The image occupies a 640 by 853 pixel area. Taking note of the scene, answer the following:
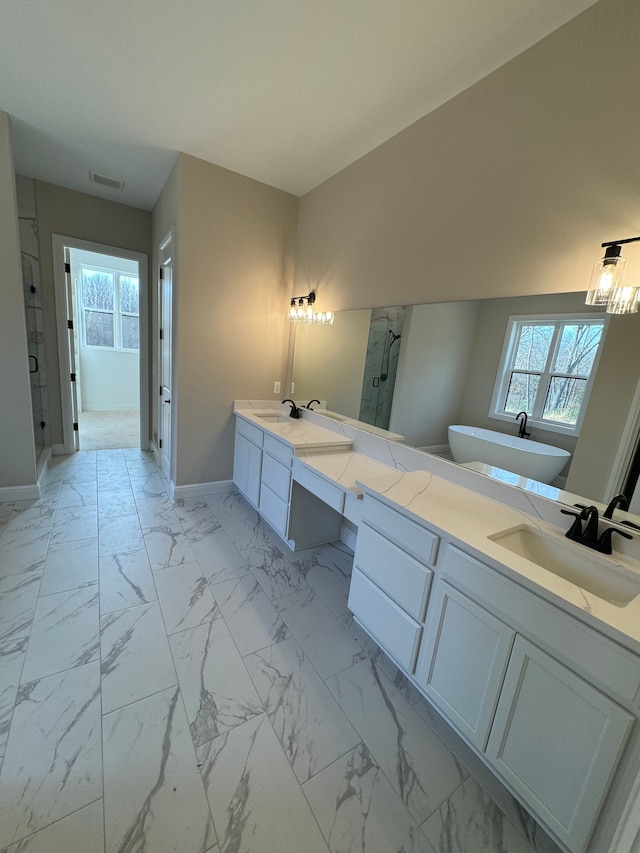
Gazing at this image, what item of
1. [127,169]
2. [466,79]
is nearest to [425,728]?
[466,79]

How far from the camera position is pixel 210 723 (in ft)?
4.47

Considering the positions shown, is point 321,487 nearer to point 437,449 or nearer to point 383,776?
point 437,449

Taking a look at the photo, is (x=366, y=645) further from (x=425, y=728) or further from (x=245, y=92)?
(x=245, y=92)

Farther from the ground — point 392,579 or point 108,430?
point 392,579

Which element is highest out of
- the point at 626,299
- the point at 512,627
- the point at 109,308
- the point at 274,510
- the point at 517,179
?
the point at 517,179

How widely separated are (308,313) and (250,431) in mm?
1170

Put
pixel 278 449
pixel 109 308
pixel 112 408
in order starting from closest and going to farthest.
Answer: pixel 278 449 < pixel 109 308 < pixel 112 408

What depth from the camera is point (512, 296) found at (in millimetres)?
1648

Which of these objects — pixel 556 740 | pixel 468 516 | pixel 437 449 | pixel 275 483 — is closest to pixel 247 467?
pixel 275 483

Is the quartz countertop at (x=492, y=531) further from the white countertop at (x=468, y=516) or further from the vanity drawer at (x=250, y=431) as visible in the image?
the vanity drawer at (x=250, y=431)

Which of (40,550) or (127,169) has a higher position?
(127,169)

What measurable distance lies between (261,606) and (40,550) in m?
1.59

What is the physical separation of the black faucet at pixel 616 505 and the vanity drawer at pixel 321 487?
1.13 m

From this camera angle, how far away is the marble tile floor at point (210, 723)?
1.08m
